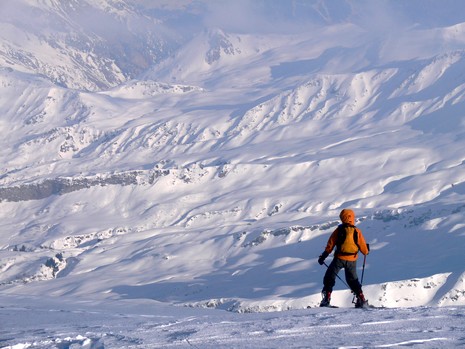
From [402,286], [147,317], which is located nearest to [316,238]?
[402,286]

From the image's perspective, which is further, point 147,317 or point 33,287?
point 33,287

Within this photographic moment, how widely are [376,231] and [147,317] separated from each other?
168280mm

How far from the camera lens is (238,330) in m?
22.3

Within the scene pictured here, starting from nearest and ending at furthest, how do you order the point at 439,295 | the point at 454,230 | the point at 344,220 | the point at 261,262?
the point at 344,220 < the point at 439,295 < the point at 454,230 < the point at 261,262

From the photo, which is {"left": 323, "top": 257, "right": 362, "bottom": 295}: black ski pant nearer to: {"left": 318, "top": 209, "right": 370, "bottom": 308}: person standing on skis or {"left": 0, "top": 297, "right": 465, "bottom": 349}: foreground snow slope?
{"left": 318, "top": 209, "right": 370, "bottom": 308}: person standing on skis

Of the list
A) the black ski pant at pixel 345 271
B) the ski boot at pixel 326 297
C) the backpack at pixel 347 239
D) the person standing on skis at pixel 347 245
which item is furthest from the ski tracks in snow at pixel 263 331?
the backpack at pixel 347 239

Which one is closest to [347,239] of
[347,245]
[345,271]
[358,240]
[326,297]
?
[347,245]

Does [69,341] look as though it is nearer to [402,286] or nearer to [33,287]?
[402,286]

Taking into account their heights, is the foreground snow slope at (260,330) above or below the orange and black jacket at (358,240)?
below

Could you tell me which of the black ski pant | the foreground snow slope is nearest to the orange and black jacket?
the black ski pant

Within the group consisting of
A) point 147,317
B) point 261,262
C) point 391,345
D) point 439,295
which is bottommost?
point 391,345

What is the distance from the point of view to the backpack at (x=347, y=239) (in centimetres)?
2358

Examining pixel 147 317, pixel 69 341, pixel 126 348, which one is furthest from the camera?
pixel 147 317

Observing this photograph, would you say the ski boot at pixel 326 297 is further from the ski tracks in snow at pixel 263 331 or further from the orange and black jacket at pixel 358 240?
the orange and black jacket at pixel 358 240
